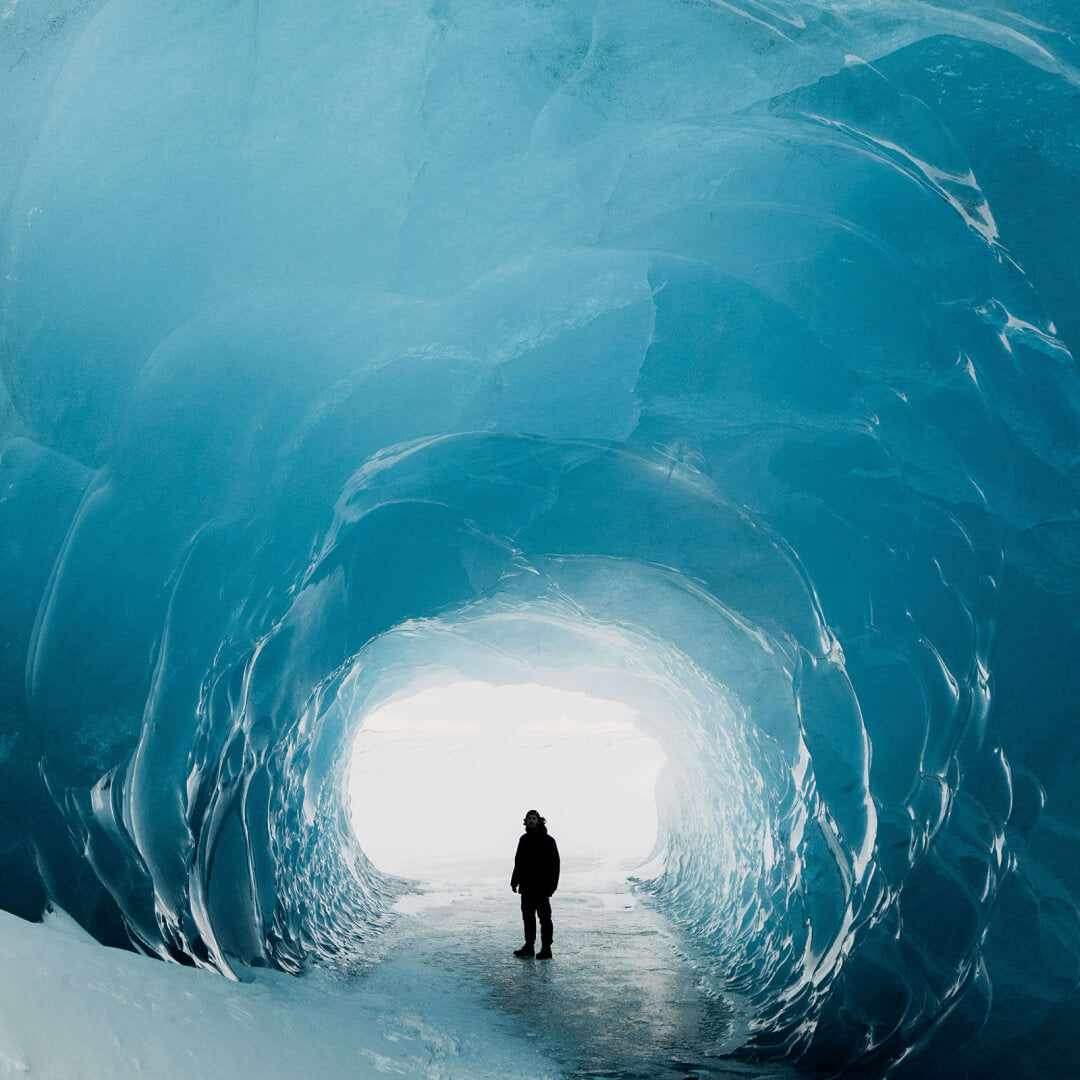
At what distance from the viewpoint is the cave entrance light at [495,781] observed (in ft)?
70.1

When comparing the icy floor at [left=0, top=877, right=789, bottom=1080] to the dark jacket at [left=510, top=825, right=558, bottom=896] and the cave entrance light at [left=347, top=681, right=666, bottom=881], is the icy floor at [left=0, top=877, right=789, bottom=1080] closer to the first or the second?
the dark jacket at [left=510, top=825, right=558, bottom=896]

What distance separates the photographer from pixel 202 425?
5355 millimetres

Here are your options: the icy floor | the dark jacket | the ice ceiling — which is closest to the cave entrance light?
the dark jacket

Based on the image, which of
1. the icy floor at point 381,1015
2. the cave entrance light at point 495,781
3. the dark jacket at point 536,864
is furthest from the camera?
the cave entrance light at point 495,781

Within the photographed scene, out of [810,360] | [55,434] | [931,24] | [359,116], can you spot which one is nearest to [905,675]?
[810,360]

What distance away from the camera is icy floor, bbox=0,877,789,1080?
11.0 ft

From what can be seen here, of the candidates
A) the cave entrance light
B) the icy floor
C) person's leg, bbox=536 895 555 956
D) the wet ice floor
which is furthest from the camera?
the cave entrance light

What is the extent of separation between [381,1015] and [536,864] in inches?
95.2

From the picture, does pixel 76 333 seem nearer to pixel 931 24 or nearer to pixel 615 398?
pixel 615 398

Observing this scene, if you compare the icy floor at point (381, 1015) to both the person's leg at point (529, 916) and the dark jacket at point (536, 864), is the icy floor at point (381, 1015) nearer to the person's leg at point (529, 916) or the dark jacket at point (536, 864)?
the person's leg at point (529, 916)

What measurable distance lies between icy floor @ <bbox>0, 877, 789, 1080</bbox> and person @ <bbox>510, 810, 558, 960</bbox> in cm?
35

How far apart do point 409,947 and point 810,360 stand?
716 cm

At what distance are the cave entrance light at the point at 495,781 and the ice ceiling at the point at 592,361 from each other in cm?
1369

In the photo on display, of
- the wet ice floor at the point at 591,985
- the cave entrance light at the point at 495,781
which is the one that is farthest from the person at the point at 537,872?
the cave entrance light at the point at 495,781
